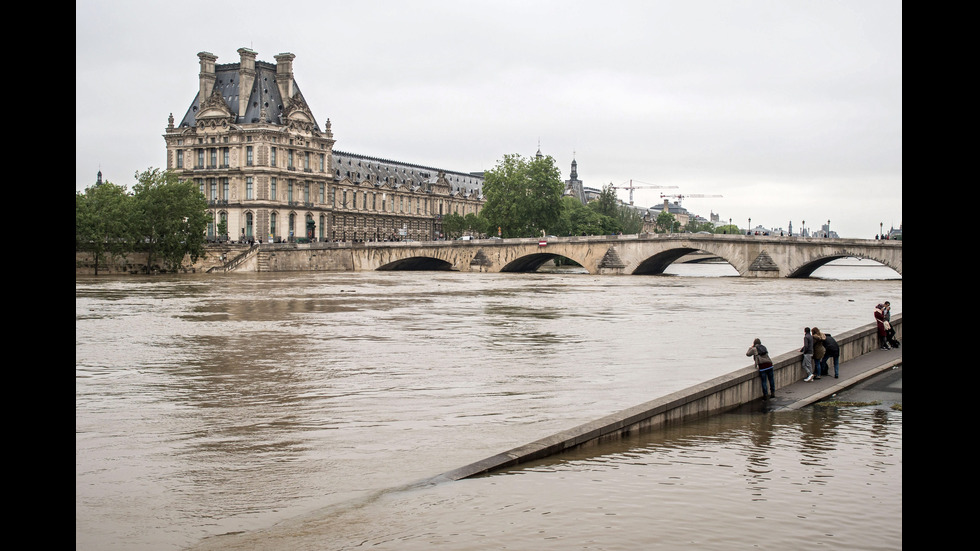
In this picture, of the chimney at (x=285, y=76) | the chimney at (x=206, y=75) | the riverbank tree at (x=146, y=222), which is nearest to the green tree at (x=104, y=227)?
the riverbank tree at (x=146, y=222)

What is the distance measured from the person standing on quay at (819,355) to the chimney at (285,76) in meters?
90.1

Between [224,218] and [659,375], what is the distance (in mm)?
86831

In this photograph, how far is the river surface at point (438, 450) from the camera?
9.09 meters

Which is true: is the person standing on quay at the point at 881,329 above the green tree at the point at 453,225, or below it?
below

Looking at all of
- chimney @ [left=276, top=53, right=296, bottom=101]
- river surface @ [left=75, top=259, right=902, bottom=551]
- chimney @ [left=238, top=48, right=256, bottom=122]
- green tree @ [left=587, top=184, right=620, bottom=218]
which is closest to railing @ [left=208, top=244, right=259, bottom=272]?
chimney @ [left=238, top=48, right=256, bottom=122]

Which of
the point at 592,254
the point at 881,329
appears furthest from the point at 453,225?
the point at 881,329

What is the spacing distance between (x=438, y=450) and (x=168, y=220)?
6787 centimetres

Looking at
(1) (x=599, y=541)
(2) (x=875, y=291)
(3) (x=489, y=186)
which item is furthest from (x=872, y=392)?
(3) (x=489, y=186)

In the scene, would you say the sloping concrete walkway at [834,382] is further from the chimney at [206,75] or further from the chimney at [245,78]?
the chimney at [206,75]

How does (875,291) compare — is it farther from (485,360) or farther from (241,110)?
(241,110)
